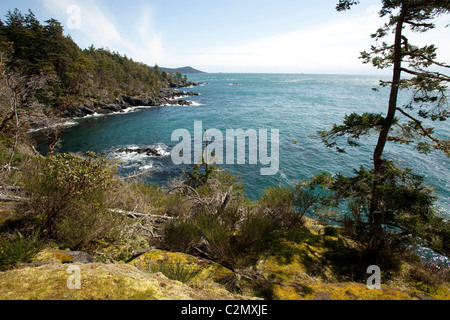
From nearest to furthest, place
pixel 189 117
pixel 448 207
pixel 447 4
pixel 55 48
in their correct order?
pixel 447 4 → pixel 448 207 → pixel 55 48 → pixel 189 117

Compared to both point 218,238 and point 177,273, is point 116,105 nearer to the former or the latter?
point 218,238

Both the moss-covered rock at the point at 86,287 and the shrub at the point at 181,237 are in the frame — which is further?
the shrub at the point at 181,237

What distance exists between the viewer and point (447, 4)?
5.09 metres

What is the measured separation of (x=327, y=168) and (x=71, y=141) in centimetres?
3462

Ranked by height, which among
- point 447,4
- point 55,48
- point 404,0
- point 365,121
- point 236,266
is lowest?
point 236,266

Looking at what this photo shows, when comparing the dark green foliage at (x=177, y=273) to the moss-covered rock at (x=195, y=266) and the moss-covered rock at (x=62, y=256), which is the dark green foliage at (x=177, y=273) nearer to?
the moss-covered rock at (x=195, y=266)

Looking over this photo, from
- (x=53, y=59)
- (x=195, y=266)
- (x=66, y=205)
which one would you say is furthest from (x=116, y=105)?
(x=195, y=266)

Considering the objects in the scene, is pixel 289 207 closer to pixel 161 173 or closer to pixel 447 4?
pixel 447 4

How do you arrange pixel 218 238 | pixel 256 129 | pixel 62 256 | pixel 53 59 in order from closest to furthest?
pixel 62 256 → pixel 218 238 → pixel 256 129 → pixel 53 59

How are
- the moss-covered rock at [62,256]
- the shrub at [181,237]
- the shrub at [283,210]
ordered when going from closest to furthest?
the moss-covered rock at [62,256], the shrub at [181,237], the shrub at [283,210]

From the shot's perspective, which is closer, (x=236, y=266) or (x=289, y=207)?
(x=236, y=266)

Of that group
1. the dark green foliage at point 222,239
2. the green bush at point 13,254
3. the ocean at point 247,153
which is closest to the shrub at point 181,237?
the dark green foliage at point 222,239

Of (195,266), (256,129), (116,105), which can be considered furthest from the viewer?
(116,105)

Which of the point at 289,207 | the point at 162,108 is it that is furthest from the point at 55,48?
the point at 289,207
